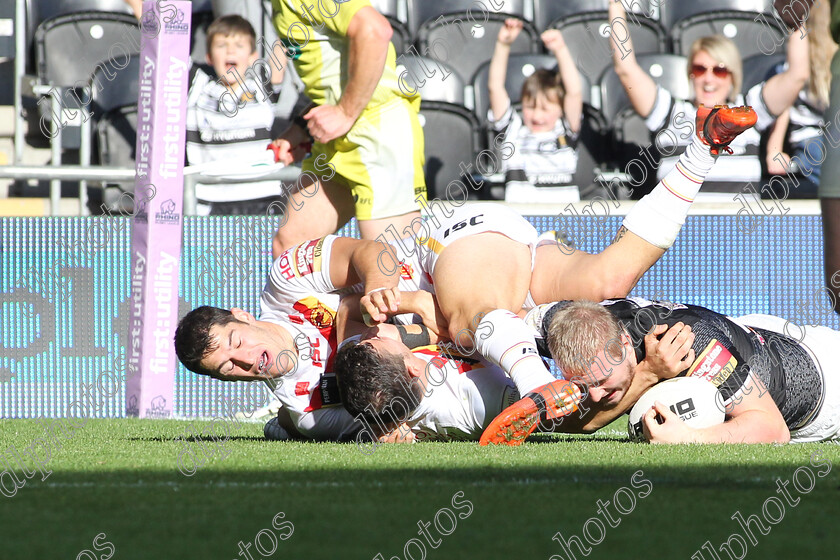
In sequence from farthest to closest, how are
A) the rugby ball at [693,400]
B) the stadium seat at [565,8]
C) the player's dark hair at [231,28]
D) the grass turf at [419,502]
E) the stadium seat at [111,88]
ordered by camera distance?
the stadium seat at [565,8], the stadium seat at [111,88], the player's dark hair at [231,28], the rugby ball at [693,400], the grass turf at [419,502]

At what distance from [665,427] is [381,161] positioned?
1.72m

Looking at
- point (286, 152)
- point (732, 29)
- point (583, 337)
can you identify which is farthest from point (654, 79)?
point (583, 337)

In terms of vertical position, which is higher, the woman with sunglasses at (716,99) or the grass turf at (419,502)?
the woman with sunglasses at (716,99)

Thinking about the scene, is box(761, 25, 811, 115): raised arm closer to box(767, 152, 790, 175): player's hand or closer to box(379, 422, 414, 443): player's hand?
box(767, 152, 790, 175): player's hand

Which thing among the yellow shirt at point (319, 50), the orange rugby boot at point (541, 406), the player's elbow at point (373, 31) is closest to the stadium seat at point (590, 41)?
the yellow shirt at point (319, 50)

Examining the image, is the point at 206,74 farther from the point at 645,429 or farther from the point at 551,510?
the point at 551,510

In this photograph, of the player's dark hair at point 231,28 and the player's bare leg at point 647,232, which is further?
the player's dark hair at point 231,28

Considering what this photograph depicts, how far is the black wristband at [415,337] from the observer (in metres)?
3.86

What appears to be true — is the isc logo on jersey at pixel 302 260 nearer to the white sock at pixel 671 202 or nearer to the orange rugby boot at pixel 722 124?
the white sock at pixel 671 202

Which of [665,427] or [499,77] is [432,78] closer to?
[499,77]

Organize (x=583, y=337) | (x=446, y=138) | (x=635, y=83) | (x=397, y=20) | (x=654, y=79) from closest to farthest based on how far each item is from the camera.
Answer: (x=583, y=337) → (x=635, y=83) → (x=446, y=138) → (x=654, y=79) → (x=397, y=20)

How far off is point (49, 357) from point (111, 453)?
2645 mm

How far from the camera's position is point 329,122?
4379mm

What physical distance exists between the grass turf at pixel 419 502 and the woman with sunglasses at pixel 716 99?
11.2ft
